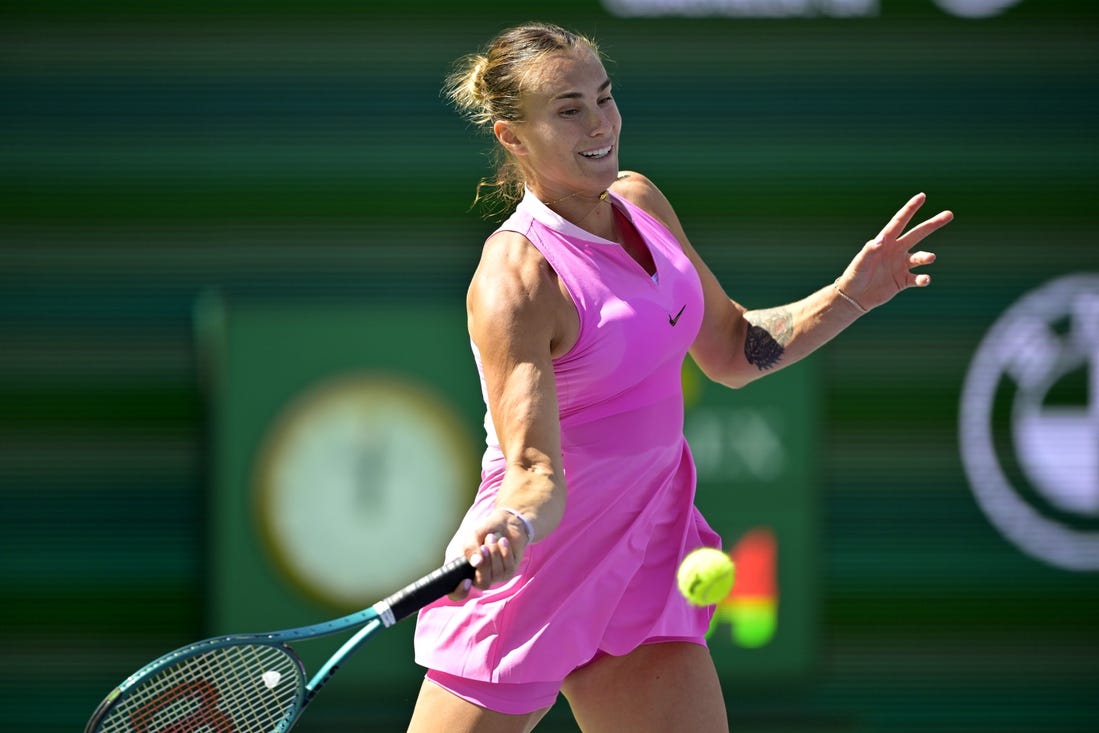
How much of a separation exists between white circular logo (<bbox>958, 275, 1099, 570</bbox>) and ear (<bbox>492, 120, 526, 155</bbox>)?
10.8ft

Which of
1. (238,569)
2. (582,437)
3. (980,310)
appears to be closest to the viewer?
(582,437)

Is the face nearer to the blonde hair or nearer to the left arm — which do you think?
the blonde hair

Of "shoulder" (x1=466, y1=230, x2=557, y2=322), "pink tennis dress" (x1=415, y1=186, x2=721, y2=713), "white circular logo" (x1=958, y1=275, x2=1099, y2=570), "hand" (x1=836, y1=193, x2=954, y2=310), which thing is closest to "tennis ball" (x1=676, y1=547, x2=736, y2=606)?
"pink tennis dress" (x1=415, y1=186, x2=721, y2=713)

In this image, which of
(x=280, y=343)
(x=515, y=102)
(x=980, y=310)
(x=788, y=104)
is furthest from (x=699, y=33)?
(x=515, y=102)

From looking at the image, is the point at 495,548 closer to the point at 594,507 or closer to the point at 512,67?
the point at 594,507

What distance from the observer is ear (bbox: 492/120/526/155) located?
3107 millimetres

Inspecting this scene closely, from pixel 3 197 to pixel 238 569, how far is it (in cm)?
149

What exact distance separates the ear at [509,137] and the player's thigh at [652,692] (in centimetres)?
90

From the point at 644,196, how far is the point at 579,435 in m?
0.55

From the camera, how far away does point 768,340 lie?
11.0 feet

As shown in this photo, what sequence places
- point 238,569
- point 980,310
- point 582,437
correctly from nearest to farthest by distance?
point 582,437
point 238,569
point 980,310

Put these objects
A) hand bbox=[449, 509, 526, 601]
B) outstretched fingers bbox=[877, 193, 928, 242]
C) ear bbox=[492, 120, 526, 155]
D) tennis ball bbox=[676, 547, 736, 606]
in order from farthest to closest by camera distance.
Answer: outstretched fingers bbox=[877, 193, 928, 242]
ear bbox=[492, 120, 526, 155]
tennis ball bbox=[676, 547, 736, 606]
hand bbox=[449, 509, 526, 601]

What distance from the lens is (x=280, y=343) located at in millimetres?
5715

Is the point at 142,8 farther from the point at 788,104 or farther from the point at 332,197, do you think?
the point at 788,104
